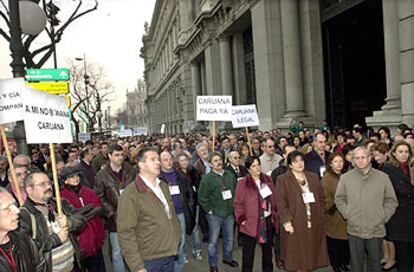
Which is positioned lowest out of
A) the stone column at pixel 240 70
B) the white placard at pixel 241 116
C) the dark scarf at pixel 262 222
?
the dark scarf at pixel 262 222

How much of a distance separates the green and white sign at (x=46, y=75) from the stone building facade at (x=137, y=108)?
9599 cm

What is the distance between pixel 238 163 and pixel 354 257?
97.6 inches

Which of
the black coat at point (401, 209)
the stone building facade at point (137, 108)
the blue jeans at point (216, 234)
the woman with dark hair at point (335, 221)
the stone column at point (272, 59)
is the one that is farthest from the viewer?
the stone building facade at point (137, 108)

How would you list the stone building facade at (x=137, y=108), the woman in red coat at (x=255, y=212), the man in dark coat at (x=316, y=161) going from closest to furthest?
the woman in red coat at (x=255, y=212)
the man in dark coat at (x=316, y=161)
the stone building facade at (x=137, y=108)

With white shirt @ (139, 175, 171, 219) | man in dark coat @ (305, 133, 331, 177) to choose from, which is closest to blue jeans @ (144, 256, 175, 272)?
white shirt @ (139, 175, 171, 219)

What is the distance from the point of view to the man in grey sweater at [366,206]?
15.6ft

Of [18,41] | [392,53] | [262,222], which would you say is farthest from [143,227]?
[392,53]

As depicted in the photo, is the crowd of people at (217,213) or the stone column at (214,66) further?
the stone column at (214,66)

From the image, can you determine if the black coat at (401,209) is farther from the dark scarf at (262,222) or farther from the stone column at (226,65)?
the stone column at (226,65)

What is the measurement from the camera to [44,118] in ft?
13.4

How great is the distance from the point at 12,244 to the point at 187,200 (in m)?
3.84

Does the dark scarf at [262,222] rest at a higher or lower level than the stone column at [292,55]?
lower

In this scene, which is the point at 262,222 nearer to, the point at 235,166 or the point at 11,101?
the point at 235,166

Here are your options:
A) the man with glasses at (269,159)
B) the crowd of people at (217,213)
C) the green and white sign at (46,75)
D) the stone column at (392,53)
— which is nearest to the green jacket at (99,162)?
the crowd of people at (217,213)
